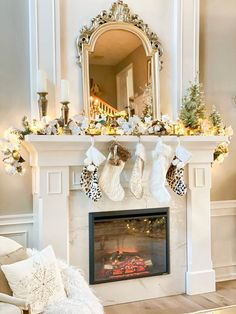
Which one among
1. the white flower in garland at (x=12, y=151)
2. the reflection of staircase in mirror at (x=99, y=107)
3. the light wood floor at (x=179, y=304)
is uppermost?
the reflection of staircase in mirror at (x=99, y=107)

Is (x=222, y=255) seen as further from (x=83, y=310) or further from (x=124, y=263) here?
(x=83, y=310)

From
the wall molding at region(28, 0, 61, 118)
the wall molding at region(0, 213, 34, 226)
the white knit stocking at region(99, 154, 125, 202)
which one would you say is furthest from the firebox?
the wall molding at region(28, 0, 61, 118)

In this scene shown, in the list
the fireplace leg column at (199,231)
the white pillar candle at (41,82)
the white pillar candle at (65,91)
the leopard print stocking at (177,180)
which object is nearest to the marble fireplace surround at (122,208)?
the fireplace leg column at (199,231)

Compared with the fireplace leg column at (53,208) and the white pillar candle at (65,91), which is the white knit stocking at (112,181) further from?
the white pillar candle at (65,91)

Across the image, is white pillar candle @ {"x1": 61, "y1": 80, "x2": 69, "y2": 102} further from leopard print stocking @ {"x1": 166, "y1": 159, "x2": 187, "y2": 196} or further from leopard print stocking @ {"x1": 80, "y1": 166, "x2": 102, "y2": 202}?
leopard print stocking @ {"x1": 166, "y1": 159, "x2": 187, "y2": 196}

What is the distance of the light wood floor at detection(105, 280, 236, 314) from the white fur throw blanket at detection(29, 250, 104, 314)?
2.50 feet

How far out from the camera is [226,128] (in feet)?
12.8

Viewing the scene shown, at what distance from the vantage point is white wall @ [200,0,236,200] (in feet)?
13.1

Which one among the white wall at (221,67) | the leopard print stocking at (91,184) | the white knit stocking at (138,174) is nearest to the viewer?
the leopard print stocking at (91,184)

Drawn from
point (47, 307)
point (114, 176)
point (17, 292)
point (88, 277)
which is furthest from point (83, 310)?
point (114, 176)

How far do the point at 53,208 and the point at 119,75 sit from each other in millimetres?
1365

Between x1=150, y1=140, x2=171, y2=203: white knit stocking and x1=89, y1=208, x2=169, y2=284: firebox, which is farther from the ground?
x1=150, y1=140, x2=171, y2=203: white knit stocking

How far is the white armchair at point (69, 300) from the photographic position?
2.16m

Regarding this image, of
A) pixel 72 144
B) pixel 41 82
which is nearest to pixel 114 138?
pixel 72 144
